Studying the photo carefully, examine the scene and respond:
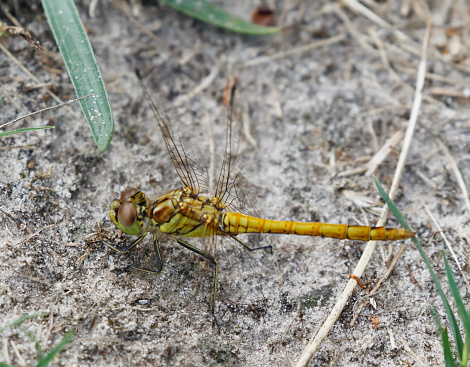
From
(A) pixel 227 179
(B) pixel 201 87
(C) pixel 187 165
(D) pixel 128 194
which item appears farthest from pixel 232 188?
(B) pixel 201 87

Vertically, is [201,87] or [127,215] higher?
[201,87]

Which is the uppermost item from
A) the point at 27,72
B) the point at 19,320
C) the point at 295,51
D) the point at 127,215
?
the point at 27,72

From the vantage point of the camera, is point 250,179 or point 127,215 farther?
point 250,179

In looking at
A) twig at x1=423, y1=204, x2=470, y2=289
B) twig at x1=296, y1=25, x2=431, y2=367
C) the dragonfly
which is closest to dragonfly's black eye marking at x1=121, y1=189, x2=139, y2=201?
the dragonfly

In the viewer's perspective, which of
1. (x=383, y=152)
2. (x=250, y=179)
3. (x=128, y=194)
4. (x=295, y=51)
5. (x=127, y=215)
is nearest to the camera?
(x=127, y=215)

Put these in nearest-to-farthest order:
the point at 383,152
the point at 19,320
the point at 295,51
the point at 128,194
Answer: the point at 19,320 → the point at 128,194 → the point at 383,152 → the point at 295,51

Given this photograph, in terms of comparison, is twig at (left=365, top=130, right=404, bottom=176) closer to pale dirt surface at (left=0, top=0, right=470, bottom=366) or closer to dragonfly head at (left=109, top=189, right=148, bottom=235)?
pale dirt surface at (left=0, top=0, right=470, bottom=366)

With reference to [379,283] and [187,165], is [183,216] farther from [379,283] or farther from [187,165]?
[379,283]
